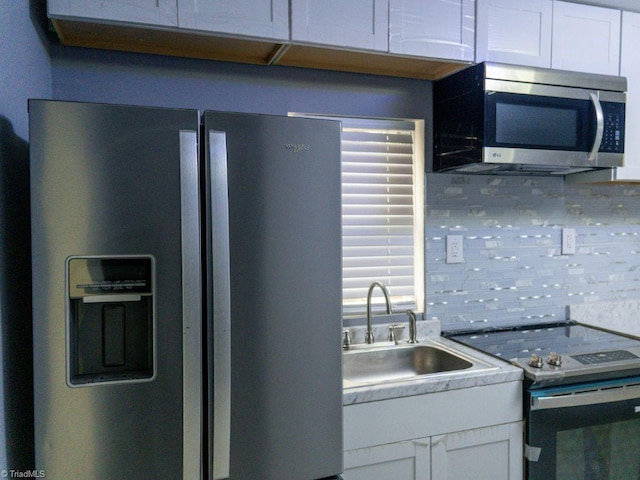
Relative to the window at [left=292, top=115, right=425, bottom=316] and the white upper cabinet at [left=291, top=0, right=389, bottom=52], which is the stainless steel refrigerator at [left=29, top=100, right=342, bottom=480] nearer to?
the white upper cabinet at [left=291, top=0, right=389, bottom=52]

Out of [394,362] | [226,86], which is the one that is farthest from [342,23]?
[394,362]

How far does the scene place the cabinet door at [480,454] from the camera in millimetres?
1801

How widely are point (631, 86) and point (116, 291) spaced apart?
7.74ft

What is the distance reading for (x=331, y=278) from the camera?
1.51 m

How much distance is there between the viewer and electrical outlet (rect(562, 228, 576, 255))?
260 centimetres

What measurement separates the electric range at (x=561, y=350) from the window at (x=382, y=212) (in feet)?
1.23

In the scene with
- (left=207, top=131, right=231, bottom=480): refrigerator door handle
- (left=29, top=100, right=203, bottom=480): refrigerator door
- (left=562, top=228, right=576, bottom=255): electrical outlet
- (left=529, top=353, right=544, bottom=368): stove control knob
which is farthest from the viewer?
(left=562, top=228, right=576, bottom=255): electrical outlet

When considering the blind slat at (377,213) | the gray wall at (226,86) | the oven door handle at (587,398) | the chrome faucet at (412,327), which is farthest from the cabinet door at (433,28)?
the oven door handle at (587,398)

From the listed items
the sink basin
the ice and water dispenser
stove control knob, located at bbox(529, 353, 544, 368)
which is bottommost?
the sink basin

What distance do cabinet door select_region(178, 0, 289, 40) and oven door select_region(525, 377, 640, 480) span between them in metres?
1.60

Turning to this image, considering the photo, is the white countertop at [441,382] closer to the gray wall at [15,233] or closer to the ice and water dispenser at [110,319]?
the ice and water dispenser at [110,319]

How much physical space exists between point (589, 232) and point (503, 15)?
4.07ft

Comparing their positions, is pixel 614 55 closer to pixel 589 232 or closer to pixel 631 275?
pixel 589 232

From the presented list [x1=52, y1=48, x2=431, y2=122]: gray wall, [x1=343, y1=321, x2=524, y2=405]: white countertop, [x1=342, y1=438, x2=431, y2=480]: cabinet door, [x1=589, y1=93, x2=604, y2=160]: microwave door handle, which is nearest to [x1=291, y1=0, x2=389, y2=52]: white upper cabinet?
[x1=52, y1=48, x2=431, y2=122]: gray wall
